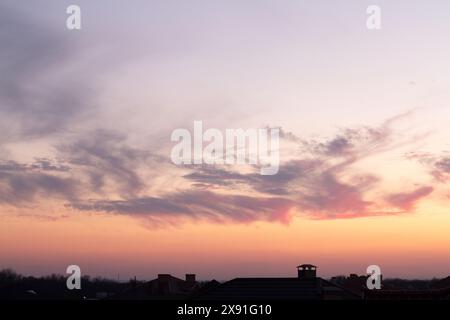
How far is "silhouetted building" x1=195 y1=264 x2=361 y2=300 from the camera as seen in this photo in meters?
47.4

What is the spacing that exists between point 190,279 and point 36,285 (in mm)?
44961

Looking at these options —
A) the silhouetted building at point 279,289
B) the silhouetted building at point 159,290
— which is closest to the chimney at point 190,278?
the silhouetted building at point 159,290

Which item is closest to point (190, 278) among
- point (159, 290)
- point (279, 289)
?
point (159, 290)

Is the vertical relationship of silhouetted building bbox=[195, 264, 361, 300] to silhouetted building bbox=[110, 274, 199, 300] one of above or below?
above

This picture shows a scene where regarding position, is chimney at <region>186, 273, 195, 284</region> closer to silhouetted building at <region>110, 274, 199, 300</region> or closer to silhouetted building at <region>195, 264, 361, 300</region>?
silhouetted building at <region>110, 274, 199, 300</region>

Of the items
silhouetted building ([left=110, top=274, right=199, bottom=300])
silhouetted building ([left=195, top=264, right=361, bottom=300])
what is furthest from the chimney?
silhouetted building ([left=195, top=264, right=361, bottom=300])

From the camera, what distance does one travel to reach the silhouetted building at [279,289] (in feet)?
155

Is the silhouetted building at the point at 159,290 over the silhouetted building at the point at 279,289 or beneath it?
beneath

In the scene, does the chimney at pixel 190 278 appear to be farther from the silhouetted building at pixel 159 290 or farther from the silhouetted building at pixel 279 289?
the silhouetted building at pixel 279 289

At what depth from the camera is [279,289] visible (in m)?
47.8

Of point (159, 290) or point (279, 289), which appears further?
point (159, 290)

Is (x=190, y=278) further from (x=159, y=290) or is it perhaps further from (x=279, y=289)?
(x=279, y=289)

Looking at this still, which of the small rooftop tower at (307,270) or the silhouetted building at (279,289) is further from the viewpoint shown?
the small rooftop tower at (307,270)
